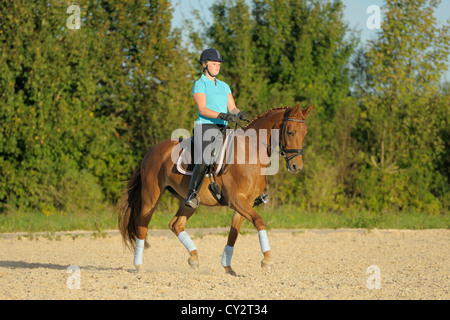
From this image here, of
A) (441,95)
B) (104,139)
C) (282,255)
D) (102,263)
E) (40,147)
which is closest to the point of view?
(102,263)

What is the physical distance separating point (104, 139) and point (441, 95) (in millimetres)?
11084

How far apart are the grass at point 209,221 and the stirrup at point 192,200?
19.5 feet

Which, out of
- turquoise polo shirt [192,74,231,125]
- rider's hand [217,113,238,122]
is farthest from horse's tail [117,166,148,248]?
rider's hand [217,113,238,122]

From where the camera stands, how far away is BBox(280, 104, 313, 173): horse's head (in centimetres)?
826

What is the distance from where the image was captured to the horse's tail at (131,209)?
980 cm

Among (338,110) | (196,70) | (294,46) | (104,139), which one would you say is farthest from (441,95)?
(104,139)

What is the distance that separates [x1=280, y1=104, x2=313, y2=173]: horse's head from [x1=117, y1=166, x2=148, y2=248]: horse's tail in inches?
104

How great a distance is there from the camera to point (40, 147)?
17969 millimetres

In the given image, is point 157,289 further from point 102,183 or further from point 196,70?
point 196,70

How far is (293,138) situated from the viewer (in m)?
8.30

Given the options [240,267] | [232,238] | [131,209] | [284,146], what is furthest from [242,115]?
[240,267]

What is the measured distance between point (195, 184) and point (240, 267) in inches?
84.2

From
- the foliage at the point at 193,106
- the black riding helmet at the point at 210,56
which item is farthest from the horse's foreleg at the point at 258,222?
the foliage at the point at 193,106
